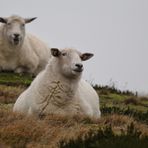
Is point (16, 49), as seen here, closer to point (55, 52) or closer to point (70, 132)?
point (55, 52)

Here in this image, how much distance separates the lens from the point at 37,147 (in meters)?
10.2

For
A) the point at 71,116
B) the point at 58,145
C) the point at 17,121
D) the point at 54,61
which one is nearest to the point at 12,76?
the point at 54,61

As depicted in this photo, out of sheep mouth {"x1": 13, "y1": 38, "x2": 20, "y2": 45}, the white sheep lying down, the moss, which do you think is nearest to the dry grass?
the white sheep lying down

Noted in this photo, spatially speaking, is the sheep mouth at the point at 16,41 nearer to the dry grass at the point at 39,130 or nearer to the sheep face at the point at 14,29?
the sheep face at the point at 14,29

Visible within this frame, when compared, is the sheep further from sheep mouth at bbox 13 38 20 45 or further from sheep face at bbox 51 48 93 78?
sheep face at bbox 51 48 93 78

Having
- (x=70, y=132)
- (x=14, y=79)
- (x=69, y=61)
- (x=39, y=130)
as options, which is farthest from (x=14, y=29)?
(x=39, y=130)

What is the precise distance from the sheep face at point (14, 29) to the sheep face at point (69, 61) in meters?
10.8

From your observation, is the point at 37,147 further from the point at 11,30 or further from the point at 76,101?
the point at 11,30

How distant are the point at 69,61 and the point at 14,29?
1151 cm

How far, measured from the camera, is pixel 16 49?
2703cm

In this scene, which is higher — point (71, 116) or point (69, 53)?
point (69, 53)

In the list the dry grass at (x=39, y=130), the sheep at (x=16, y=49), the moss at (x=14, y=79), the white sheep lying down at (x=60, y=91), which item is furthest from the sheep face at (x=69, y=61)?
the sheep at (x=16, y=49)

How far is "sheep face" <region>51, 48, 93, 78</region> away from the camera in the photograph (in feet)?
49.5

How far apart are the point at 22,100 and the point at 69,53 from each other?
144 centimetres
